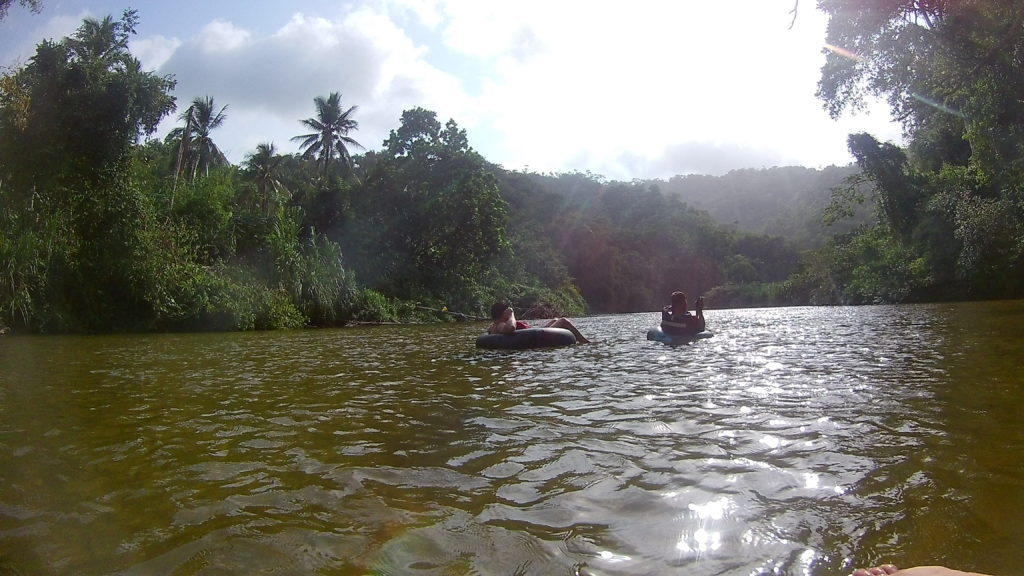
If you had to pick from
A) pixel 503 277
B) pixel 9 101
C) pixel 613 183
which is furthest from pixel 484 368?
pixel 613 183

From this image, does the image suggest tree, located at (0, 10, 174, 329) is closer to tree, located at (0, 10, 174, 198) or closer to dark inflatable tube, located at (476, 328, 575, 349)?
tree, located at (0, 10, 174, 198)

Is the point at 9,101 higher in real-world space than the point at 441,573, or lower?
higher

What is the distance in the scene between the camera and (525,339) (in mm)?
11445

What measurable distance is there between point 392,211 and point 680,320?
2433 centimetres

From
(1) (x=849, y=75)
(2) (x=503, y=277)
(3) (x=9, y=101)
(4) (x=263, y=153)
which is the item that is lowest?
(2) (x=503, y=277)

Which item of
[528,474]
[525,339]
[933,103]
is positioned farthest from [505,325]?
[933,103]

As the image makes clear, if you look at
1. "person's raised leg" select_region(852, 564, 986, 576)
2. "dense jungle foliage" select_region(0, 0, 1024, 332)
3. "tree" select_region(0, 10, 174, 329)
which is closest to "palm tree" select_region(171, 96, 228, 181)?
"dense jungle foliage" select_region(0, 0, 1024, 332)

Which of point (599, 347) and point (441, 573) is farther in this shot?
point (599, 347)

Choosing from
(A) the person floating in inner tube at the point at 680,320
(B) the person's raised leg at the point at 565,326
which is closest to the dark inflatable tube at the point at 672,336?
(A) the person floating in inner tube at the point at 680,320

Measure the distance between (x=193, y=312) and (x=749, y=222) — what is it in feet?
291

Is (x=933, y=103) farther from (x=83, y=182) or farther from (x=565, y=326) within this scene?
(x=83, y=182)

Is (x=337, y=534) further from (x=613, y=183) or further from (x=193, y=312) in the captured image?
(x=613, y=183)

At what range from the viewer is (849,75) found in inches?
631

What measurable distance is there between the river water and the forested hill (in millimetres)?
61398
